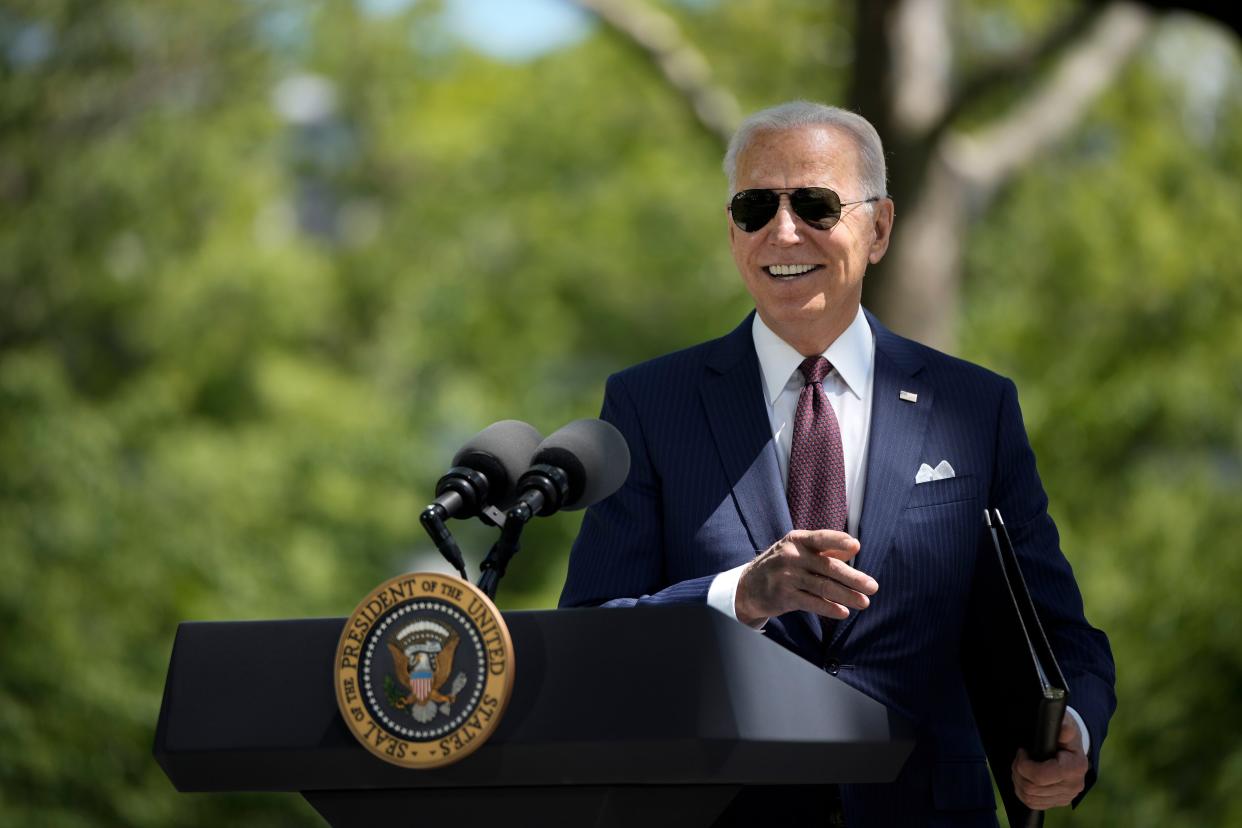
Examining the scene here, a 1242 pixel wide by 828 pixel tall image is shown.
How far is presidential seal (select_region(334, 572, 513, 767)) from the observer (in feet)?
6.04

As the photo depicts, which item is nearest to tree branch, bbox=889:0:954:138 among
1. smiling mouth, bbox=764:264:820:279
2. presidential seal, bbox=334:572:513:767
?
smiling mouth, bbox=764:264:820:279

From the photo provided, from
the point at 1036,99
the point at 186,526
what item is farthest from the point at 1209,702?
the point at 186,526

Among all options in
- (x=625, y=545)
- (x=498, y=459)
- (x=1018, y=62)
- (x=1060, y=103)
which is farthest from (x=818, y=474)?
(x=1060, y=103)

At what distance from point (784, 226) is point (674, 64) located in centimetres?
635

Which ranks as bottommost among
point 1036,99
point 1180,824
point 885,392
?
point 1180,824

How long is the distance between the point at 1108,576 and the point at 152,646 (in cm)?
671

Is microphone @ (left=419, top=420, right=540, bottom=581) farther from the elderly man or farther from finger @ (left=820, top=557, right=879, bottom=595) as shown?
finger @ (left=820, top=557, right=879, bottom=595)

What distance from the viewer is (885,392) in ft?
8.06

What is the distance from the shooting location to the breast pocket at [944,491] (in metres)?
2.36

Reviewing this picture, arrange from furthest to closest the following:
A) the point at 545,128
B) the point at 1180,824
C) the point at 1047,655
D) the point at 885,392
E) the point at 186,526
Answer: the point at 545,128, the point at 186,526, the point at 1180,824, the point at 885,392, the point at 1047,655

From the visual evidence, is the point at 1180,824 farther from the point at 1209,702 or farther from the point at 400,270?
the point at 400,270

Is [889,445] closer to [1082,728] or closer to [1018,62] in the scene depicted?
[1082,728]

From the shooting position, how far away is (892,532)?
2324mm

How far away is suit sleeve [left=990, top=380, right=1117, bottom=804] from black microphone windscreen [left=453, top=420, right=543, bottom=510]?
0.71 meters
